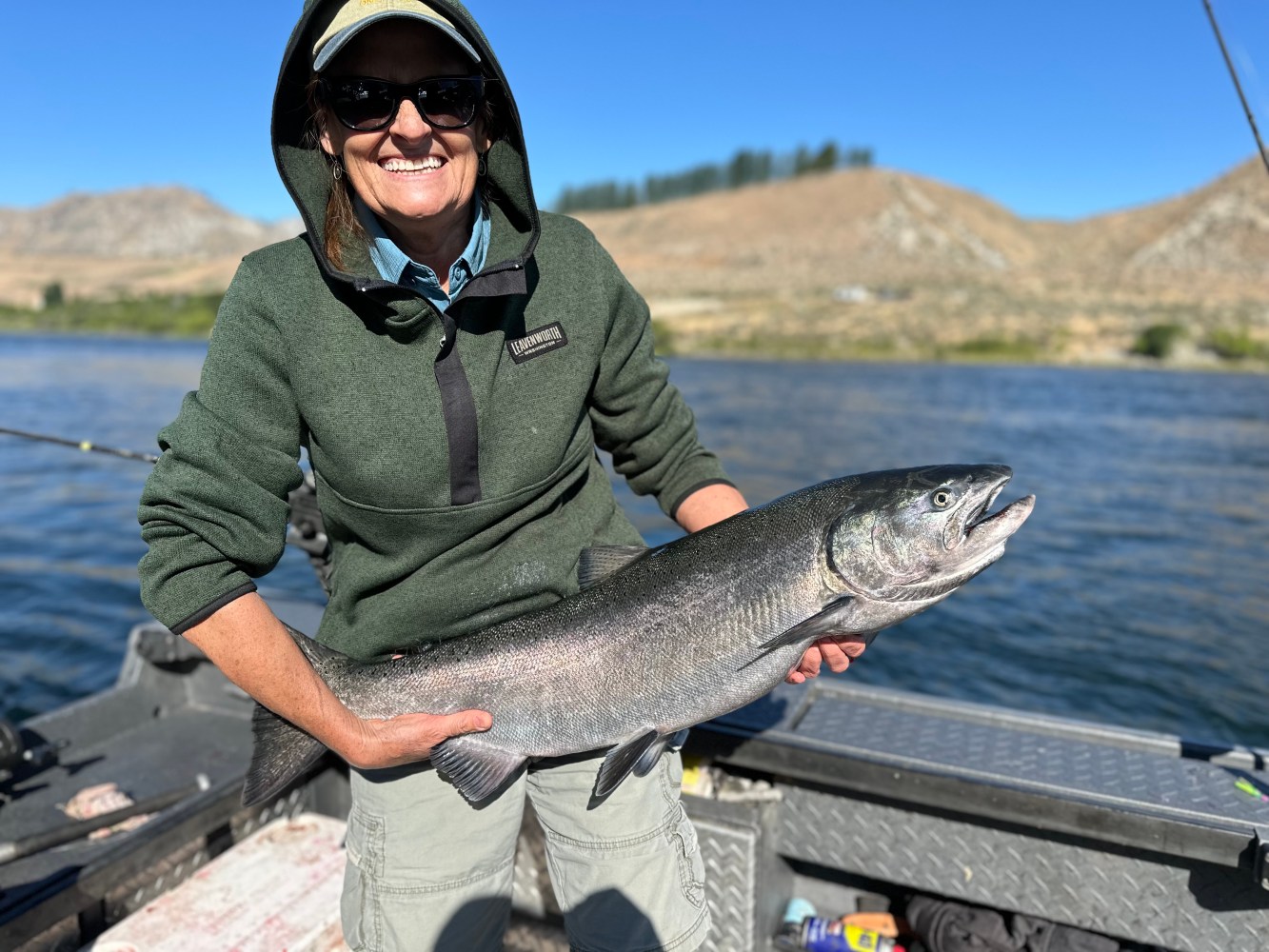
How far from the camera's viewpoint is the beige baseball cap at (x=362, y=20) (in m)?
2.12

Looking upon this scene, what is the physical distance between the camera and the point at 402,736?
2.36m

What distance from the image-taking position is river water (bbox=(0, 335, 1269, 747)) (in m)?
9.11

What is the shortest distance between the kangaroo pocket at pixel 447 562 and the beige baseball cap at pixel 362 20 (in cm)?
106

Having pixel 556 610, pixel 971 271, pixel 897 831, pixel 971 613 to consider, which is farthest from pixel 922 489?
pixel 971 271

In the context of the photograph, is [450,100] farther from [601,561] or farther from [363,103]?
[601,561]

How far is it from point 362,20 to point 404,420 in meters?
0.92

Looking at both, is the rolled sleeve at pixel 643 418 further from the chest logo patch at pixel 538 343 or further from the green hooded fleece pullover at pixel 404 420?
the chest logo patch at pixel 538 343

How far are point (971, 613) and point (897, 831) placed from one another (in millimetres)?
8364

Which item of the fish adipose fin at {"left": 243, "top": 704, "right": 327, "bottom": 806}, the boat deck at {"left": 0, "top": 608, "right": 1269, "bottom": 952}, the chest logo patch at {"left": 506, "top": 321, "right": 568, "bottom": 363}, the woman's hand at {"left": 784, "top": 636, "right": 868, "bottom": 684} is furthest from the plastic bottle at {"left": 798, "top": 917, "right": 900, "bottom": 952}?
the chest logo patch at {"left": 506, "top": 321, "right": 568, "bottom": 363}

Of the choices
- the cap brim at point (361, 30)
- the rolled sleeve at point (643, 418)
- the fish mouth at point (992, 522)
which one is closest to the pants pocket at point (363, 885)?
the rolled sleeve at point (643, 418)

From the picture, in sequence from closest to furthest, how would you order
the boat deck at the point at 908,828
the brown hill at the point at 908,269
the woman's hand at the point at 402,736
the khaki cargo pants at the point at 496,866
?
the woman's hand at the point at 402,736 → the khaki cargo pants at the point at 496,866 → the boat deck at the point at 908,828 → the brown hill at the point at 908,269

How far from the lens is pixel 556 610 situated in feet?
8.39

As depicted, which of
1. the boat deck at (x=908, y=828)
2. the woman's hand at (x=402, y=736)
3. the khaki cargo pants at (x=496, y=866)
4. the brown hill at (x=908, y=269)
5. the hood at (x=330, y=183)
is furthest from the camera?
the brown hill at (x=908, y=269)

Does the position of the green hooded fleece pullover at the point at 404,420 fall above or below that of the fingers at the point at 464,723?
above
